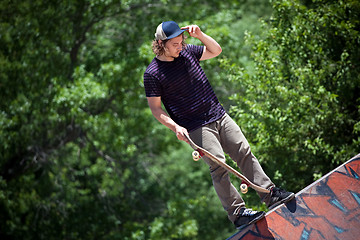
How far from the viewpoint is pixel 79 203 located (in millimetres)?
12273

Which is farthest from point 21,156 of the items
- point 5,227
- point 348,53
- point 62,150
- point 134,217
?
point 348,53

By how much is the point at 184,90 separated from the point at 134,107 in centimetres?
760

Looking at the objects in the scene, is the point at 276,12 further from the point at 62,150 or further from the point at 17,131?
the point at 62,150

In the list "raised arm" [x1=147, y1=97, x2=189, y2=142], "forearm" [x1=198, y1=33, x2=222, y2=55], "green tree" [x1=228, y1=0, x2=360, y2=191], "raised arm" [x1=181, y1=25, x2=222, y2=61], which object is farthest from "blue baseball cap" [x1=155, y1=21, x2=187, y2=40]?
"green tree" [x1=228, y1=0, x2=360, y2=191]

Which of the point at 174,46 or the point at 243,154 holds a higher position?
the point at 174,46

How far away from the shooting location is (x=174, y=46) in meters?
3.35

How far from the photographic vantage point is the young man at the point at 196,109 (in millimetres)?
3400

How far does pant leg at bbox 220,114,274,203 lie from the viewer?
3621 millimetres

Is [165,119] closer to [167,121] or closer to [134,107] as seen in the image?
[167,121]

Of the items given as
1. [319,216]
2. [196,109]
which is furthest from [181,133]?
[319,216]

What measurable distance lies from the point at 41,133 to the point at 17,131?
118 cm

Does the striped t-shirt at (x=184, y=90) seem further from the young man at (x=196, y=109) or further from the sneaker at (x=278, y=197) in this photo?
the sneaker at (x=278, y=197)

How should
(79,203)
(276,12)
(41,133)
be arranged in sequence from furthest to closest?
(79,203), (41,133), (276,12)

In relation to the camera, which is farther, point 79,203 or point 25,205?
point 79,203
